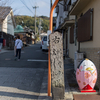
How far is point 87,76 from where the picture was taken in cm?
441

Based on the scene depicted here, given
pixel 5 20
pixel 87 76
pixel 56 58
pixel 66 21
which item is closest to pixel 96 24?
pixel 87 76

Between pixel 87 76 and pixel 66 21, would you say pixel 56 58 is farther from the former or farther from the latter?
pixel 66 21

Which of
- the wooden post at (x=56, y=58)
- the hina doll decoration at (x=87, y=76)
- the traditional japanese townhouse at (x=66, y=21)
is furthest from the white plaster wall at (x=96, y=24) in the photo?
the traditional japanese townhouse at (x=66, y=21)

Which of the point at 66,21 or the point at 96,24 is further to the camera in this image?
the point at 66,21

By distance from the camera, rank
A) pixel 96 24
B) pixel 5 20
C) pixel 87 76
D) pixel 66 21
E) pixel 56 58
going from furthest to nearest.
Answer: pixel 5 20 < pixel 66 21 < pixel 96 24 < pixel 87 76 < pixel 56 58

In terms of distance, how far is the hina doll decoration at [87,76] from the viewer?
4.41 meters

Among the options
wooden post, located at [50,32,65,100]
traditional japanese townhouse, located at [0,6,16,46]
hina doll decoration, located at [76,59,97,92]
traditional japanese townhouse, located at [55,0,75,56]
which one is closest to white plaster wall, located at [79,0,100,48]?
hina doll decoration, located at [76,59,97,92]

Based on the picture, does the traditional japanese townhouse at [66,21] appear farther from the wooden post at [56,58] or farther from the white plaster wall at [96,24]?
the wooden post at [56,58]

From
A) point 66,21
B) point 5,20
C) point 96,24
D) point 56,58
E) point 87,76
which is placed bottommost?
point 87,76

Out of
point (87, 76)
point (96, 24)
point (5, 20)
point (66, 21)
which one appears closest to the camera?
point (87, 76)

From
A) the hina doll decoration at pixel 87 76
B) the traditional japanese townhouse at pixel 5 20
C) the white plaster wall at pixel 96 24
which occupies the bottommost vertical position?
the hina doll decoration at pixel 87 76

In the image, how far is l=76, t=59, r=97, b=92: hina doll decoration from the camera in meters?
4.41

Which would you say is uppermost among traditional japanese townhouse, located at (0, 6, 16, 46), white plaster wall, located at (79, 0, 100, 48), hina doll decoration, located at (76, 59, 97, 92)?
traditional japanese townhouse, located at (0, 6, 16, 46)

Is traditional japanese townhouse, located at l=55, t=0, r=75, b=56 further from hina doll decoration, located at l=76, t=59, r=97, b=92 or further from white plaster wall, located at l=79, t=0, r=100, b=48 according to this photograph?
hina doll decoration, located at l=76, t=59, r=97, b=92
